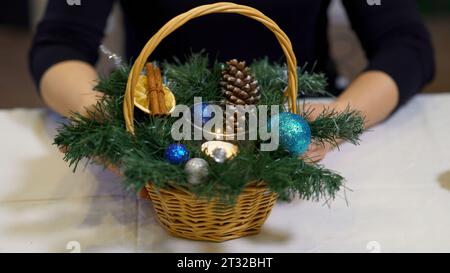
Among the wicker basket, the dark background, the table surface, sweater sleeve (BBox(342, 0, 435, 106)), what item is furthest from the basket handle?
the dark background

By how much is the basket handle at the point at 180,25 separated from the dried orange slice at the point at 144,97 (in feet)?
0.17

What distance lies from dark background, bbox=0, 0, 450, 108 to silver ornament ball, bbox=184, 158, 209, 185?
1236mm

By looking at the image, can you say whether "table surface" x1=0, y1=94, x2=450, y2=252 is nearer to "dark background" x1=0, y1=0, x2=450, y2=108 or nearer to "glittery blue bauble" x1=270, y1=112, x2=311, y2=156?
"glittery blue bauble" x1=270, y1=112, x2=311, y2=156

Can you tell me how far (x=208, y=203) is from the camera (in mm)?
642

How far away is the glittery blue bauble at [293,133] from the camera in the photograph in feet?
2.19

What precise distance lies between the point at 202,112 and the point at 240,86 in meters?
0.06

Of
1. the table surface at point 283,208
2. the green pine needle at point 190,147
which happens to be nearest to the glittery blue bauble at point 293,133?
the green pine needle at point 190,147

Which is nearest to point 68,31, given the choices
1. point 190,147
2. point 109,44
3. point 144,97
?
point 144,97

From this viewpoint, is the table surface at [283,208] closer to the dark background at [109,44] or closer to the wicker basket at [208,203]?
the wicker basket at [208,203]

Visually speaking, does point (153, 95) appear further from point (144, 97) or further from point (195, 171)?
point (195, 171)

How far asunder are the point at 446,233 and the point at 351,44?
4.40 feet

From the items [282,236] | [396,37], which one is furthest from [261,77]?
[396,37]
